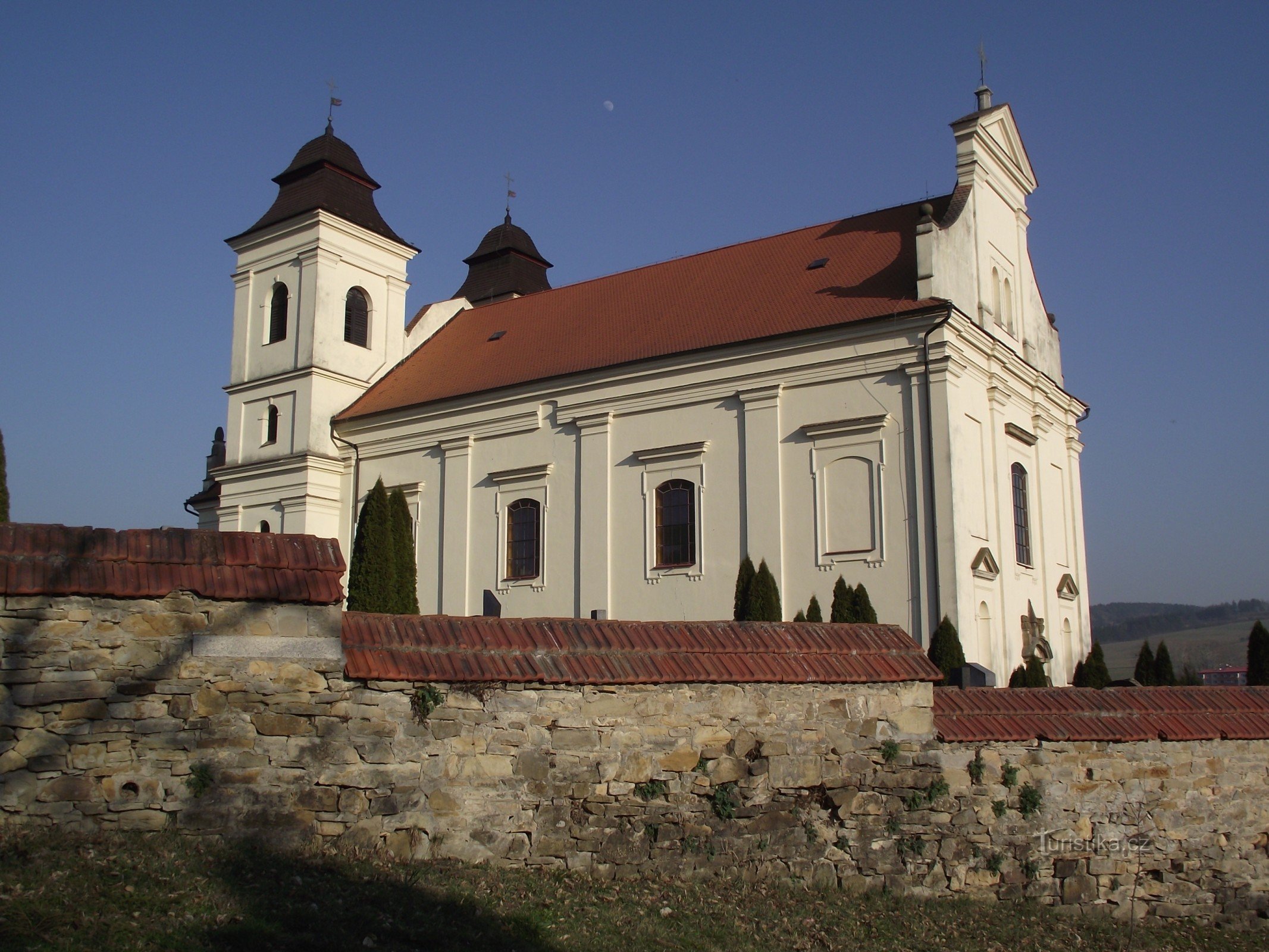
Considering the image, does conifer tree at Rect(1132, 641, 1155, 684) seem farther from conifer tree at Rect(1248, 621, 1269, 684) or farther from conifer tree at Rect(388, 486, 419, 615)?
conifer tree at Rect(388, 486, 419, 615)

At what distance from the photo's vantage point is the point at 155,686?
7211mm

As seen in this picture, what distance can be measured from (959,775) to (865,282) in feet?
48.3

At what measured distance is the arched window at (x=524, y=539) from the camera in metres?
25.8

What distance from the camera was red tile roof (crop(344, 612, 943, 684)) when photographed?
26.1 feet

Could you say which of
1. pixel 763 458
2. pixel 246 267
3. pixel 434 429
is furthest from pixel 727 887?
pixel 246 267

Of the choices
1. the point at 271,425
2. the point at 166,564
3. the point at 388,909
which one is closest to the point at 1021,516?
the point at 271,425

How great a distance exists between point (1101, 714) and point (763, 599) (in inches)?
372

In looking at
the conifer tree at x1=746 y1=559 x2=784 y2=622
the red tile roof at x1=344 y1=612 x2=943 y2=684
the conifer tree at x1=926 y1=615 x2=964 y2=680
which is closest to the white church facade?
the conifer tree at x1=926 y1=615 x2=964 y2=680

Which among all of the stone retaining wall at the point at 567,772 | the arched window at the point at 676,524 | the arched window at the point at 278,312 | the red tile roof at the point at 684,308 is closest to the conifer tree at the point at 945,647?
the arched window at the point at 676,524

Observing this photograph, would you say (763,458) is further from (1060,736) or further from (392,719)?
(392,719)

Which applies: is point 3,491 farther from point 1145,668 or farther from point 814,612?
point 1145,668

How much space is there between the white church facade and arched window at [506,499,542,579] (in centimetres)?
7

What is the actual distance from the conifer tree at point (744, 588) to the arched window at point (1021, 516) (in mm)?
6039

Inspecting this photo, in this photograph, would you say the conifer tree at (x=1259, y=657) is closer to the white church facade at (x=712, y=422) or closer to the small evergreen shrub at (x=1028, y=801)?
the white church facade at (x=712, y=422)
